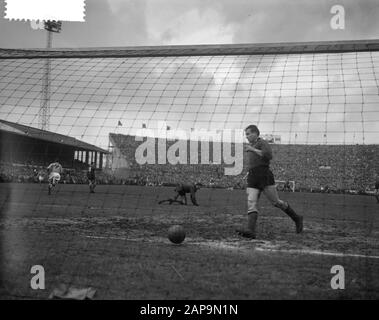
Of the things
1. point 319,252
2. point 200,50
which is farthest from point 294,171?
point 319,252

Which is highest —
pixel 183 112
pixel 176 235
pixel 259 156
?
pixel 183 112

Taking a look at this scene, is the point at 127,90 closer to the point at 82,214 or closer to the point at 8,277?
the point at 8,277

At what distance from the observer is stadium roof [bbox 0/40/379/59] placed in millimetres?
6781

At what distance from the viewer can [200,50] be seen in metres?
7.66

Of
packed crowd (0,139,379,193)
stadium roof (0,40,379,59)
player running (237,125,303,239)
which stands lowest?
player running (237,125,303,239)

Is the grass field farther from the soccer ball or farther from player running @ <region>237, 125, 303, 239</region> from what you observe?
player running @ <region>237, 125, 303, 239</region>

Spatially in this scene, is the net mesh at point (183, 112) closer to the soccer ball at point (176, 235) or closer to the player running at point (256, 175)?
the soccer ball at point (176, 235)

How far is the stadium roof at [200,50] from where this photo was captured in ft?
22.2

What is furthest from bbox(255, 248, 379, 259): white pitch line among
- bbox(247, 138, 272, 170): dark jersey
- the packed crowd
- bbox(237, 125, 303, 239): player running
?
the packed crowd

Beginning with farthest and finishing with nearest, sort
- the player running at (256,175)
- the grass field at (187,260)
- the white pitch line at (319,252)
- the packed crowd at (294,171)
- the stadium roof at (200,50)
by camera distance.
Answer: the packed crowd at (294,171)
the player running at (256,175)
the stadium roof at (200,50)
the white pitch line at (319,252)
the grass field at (187,260)

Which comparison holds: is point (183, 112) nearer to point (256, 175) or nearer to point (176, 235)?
point (256, 175)

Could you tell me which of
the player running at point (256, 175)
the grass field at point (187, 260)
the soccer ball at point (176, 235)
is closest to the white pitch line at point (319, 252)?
the grass field at point (187, 260)

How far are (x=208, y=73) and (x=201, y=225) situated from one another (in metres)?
3.91

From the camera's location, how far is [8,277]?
4.71 metres
